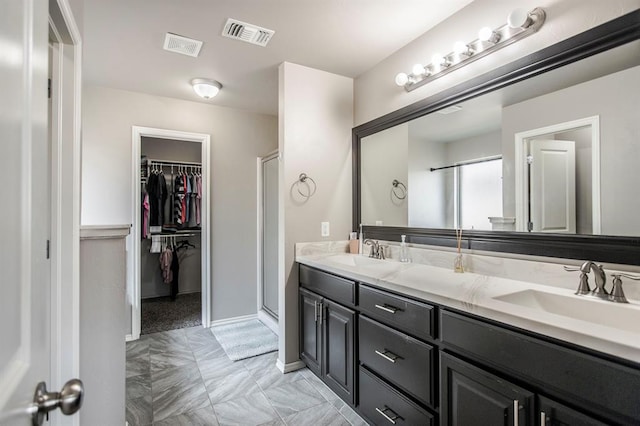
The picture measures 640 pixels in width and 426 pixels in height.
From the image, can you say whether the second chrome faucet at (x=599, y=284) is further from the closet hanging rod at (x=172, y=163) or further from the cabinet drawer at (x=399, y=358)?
the closet hanging rod at (x=172, y=163)

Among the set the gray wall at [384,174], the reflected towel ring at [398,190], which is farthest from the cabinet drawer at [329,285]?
the reflected towel ring at [398,190]

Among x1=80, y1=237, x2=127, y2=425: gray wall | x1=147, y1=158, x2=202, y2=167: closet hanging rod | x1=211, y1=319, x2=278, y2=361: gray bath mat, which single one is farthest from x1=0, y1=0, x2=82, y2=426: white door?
x1=147, y1=158, x2=202, y2=167: closet hanging rod

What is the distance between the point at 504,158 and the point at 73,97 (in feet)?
7.16

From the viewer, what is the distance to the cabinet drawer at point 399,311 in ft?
4.83

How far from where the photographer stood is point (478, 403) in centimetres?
124

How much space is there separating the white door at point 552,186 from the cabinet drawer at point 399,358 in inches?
33.4

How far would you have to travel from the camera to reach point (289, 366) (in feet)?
8.45

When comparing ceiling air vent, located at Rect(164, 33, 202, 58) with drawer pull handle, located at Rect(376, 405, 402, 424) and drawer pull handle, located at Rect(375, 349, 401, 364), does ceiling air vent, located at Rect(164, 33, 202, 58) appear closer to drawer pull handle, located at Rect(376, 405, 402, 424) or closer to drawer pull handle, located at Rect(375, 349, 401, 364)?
drawer pull handle, located at Rect(375, 349, 401, 364)

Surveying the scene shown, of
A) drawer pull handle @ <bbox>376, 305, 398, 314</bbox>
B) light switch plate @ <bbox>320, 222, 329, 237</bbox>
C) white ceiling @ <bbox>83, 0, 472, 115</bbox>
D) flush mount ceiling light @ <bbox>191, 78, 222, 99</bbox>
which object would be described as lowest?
drawer pull handle @ <bbox>376, 305, 398, 314</bbox>

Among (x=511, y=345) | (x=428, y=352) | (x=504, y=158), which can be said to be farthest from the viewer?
(x=504, y=158)

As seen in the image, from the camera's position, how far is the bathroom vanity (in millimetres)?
944

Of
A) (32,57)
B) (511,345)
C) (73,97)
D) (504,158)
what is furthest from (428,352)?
(73,97)

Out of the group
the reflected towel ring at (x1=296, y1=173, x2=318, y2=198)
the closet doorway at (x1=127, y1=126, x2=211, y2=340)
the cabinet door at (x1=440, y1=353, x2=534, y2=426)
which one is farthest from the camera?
the closet doorway at (x1=127, y1=126, x2=211, y2=340)

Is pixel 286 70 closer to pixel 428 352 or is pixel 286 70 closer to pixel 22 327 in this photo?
pixel 428 352
